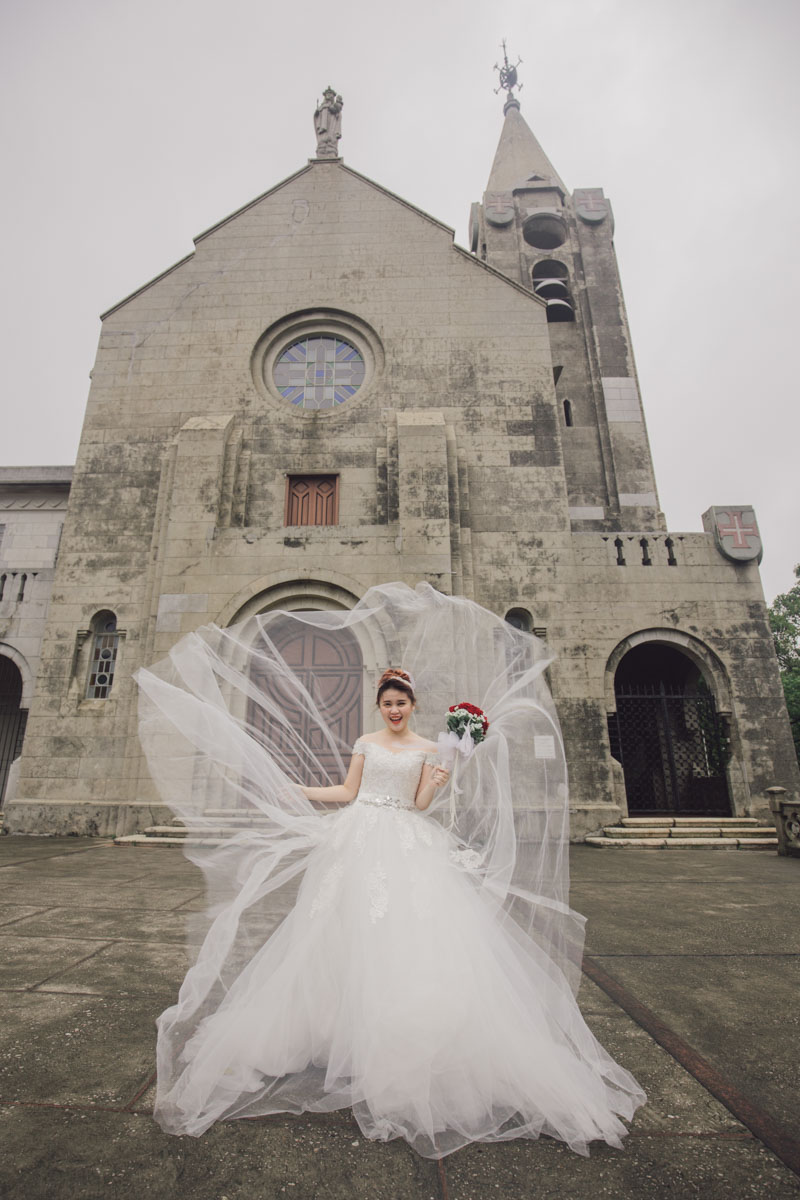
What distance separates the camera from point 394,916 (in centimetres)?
279

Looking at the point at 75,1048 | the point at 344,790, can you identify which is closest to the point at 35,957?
the point at 75,1048

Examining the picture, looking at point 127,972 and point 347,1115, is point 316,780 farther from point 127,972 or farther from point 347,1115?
point 347,1115

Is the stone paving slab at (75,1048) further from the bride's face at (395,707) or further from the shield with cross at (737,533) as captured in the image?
the shield with cross at (737,533)

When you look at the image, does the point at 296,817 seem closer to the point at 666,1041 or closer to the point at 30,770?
the point at 666,1041

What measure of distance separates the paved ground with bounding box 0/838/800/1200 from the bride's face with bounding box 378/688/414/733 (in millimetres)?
1727

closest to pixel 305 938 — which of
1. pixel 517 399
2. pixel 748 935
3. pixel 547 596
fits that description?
pixel 748 935

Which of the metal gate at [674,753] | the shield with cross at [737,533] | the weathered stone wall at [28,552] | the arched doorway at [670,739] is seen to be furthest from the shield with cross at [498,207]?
the metal gate at [674,753]

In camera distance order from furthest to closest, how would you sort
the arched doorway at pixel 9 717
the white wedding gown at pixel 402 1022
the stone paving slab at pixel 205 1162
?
the arched doorway at pixel 9 717 → the white wedding gown at pixel 402 1022 → the stone paving slab at pixel 205 1162

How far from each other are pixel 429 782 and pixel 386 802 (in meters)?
0.26

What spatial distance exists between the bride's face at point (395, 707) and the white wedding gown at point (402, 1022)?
0.50 meters

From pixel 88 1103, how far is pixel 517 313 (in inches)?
640

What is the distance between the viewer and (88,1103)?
242 centimetres

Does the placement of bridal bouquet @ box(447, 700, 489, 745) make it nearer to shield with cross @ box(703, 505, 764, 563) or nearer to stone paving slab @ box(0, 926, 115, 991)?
stone paving slab @ box(0, 926, 115, 991)

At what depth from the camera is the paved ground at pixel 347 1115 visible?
201 cm
